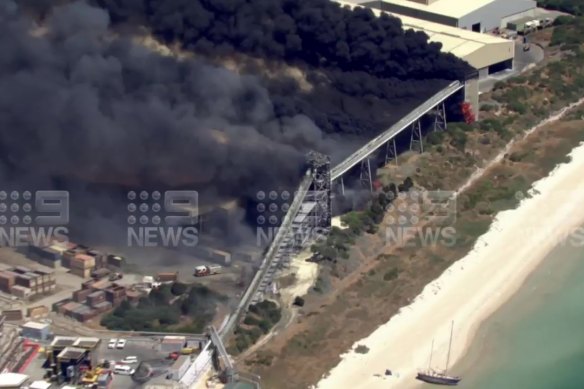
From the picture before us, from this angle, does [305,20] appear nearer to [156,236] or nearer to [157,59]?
[157,59]

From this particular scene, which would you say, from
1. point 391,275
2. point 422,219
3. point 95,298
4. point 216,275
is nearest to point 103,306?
point 95,298

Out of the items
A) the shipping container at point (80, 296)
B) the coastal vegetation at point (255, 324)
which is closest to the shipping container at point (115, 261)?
the shipping container at point (80, 296)

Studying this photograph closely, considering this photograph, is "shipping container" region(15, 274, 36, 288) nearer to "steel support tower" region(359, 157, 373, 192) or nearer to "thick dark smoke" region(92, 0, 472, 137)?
"thick dark smoke" region(92, 0, 472, 137)

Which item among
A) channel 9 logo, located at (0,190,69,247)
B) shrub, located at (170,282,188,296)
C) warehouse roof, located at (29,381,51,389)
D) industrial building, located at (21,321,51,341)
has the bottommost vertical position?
warehouse roof, located at (29,381,51,389)

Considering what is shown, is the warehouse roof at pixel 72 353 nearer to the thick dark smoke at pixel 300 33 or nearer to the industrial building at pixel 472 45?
the thick dark smoke at pixel 300 33

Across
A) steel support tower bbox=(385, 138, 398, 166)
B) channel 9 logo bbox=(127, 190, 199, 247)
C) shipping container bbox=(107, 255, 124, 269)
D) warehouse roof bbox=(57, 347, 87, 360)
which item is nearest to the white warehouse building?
steel support tower bbox=(385, 138, 398, 166)

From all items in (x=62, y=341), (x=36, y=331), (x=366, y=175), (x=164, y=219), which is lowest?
(x=62, y=341)

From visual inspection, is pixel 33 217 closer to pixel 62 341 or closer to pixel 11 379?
pixel 62 341
